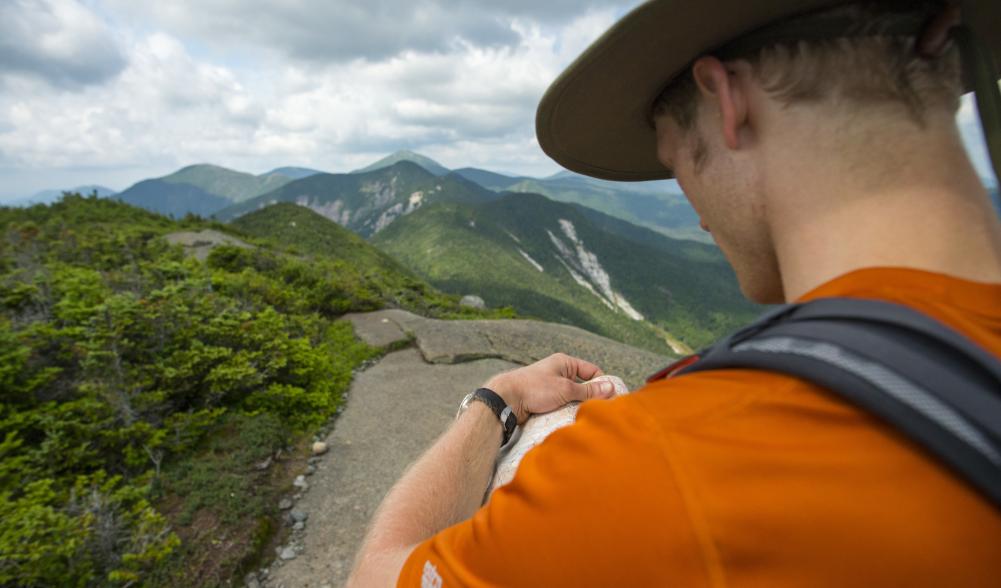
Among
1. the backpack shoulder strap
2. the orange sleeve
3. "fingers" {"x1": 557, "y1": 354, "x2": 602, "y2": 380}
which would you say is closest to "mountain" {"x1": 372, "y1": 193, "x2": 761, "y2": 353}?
"fingers" {"x1": 557, "y1": 354, "x2": 602, "y2": 380}

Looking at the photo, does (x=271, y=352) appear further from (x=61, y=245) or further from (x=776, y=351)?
(x=61, y=245)

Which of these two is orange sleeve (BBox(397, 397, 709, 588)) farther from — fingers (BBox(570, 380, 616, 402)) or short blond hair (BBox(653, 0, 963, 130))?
fingers (BBox(570, 380, 616, 402))

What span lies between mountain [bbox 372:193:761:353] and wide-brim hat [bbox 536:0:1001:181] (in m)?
89.6

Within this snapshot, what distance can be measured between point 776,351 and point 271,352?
7.73 m

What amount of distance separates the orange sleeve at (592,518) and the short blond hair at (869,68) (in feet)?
2.45

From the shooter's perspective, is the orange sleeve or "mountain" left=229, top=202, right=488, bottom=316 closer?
the orange sleeve

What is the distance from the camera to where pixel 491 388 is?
1.83 m

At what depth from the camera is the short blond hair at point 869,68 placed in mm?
905

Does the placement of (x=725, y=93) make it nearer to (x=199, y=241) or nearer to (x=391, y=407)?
(x=391, y=407)

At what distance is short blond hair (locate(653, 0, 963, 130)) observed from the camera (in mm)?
905

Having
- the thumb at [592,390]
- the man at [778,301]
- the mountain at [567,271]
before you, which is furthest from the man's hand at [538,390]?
the mountain at [567,271]

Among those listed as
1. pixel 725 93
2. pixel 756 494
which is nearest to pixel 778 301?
pixel 725 93

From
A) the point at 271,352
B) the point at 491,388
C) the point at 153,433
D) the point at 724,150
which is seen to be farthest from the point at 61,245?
the point at 724,150

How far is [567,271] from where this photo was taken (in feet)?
554
